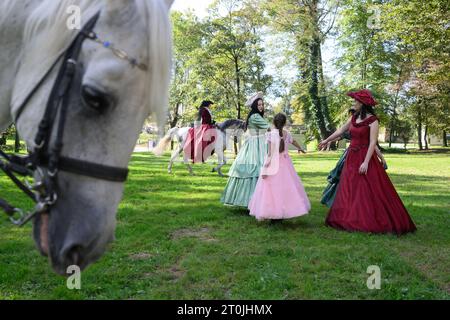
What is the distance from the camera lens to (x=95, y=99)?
1.39 meters

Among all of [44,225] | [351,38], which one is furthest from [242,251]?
[351,38]

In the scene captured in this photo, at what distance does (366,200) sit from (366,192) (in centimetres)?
13

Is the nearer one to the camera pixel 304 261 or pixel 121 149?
pixel 121 149

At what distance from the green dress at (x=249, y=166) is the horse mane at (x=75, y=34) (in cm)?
614

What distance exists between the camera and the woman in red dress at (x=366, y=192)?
A: 653 cm

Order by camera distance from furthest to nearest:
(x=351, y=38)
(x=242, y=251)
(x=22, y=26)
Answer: (x=351, y=38)
(x=242, y=251)
(x=22, y=26)

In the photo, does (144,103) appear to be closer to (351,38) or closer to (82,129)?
(82,129)

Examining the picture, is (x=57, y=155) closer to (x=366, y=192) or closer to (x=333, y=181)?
(x=366, y=192)

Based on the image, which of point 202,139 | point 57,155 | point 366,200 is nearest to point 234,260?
point 366,200

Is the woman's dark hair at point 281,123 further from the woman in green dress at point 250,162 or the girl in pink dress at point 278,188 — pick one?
the woman in green dress at point 250,162

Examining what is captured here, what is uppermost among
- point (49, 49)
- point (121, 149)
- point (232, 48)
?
point (232, 48)

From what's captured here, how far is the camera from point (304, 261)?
16.3ft

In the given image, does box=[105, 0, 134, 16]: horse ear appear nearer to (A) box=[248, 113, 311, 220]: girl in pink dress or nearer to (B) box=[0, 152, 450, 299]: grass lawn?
(B) box=[0, 152, 450, 299]: grass lawn
